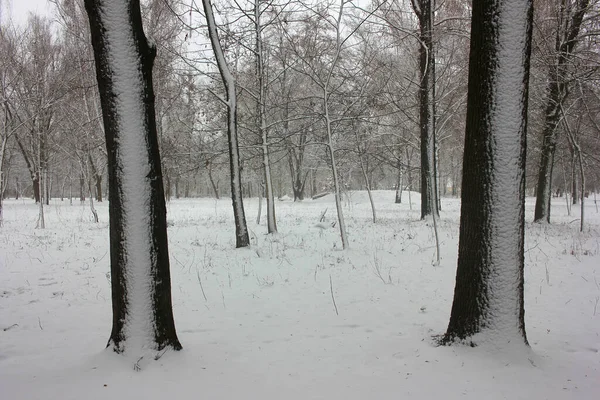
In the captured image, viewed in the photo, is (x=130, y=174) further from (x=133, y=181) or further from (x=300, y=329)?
(x=300, y=329)

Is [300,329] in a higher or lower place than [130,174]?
lower

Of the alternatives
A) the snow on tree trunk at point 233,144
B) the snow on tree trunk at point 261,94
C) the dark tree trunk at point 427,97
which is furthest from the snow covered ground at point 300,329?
the snow on tree trunk at point 261,94

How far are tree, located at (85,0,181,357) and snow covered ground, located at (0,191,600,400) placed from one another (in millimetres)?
430

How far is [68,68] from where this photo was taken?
14195 millimetres

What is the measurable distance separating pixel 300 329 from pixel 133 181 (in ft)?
9.17

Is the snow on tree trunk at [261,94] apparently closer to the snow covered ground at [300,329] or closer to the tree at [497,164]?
the snow covered ground at [300,329]

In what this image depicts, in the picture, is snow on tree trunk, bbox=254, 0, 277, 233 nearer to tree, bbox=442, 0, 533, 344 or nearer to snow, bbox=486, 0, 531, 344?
tree, bbox=442, 0, 533, 344

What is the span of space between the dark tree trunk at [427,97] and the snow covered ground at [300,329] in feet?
7.49

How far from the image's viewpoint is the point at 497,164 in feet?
10.7

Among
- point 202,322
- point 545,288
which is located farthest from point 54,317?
point 545,288

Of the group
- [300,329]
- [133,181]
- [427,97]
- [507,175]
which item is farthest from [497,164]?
[427,97]

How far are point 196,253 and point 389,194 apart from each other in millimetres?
27546

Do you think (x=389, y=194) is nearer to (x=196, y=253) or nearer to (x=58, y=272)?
(x=196, y=253)

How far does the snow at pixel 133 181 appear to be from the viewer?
320 cm
